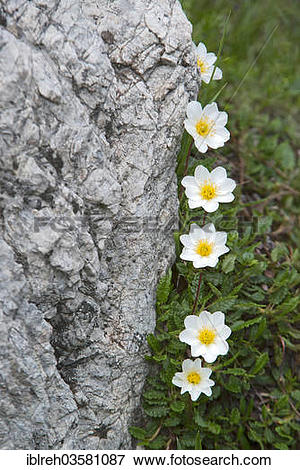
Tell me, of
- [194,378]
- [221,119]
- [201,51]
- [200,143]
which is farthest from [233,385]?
[201,51]

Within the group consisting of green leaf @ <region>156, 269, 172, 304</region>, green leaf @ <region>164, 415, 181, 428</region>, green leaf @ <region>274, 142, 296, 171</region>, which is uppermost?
green leaf @ <region>274, 142, 296, 171</region>

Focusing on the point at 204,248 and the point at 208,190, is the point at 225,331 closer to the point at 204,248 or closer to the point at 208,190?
the point at 204,248

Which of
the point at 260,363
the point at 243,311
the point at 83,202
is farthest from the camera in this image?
the point at 243,311

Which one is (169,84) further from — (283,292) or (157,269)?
(283,292)

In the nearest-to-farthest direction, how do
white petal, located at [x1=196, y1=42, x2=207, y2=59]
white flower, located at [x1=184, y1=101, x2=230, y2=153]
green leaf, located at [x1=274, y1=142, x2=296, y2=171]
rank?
white flower, located at [x1=184, y1=101, x2=230, y2=153], white petal, located at [x1=196, y1=42, x2=207, y2=59], green leaf, located at [x1=274, y1=142, x2=296, y2=171]

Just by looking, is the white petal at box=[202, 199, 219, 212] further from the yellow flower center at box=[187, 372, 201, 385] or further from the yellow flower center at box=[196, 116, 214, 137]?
the yellow flower center at box=[187, 372, 201, 385]

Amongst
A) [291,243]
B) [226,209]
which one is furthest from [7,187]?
[291,243]

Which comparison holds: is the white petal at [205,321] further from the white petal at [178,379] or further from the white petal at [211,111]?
the white petal at [211,111]

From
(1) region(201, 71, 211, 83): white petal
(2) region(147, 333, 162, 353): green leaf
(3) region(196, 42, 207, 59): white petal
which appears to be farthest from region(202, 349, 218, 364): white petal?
(3) region(196, 42, 207, 59): white petal
